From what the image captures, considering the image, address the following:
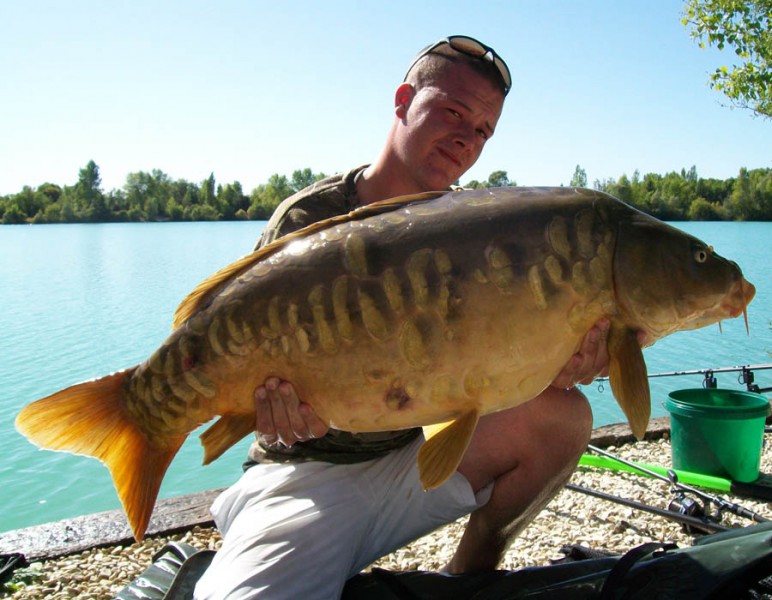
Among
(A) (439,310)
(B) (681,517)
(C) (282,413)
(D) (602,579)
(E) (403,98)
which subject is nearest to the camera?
(A) (439,310)

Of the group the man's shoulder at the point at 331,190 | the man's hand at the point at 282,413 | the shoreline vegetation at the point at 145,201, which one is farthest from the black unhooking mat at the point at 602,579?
the shoreline vegetation at the point at 145,201

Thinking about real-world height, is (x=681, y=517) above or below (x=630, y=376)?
below

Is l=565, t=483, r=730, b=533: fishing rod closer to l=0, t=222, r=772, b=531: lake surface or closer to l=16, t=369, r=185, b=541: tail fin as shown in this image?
l=16, t=369, r=185, b=541: tail fin

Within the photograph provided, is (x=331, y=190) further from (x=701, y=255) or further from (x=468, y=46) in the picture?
(x=701, y=255)

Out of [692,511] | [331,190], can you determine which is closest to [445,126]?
[331,190]

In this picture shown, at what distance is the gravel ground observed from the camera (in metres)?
2.54

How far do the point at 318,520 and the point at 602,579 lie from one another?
2.62ft

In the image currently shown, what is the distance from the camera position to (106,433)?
1.74 meters

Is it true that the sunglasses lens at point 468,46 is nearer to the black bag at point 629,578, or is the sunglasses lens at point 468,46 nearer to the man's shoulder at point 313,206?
the man's shoulder at point 313,206

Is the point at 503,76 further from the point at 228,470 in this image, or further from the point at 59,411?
the point at 228,470

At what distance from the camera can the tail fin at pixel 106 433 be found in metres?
1.72

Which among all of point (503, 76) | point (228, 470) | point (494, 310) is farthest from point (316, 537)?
point (228, 470)

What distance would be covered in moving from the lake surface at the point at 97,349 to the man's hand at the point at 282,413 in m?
4.07

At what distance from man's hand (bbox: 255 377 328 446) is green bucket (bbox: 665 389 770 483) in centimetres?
233
